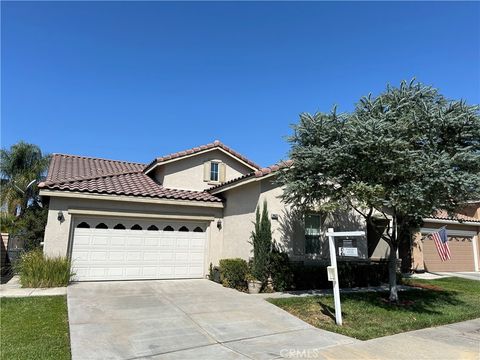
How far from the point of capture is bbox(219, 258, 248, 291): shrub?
1214cm

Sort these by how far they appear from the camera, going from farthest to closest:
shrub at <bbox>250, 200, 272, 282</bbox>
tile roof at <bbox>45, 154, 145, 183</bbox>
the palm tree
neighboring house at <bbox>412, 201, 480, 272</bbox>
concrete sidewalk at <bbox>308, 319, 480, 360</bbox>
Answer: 1. the palm tree
2. neighboring house at <bbox>412, 201, 480, 272</bbox>
3. tile roof at <bbox>45, 154, 145, 183</bbox>
4. shrub at <bbox>250, 200, 272, 282</bbox>
5. concrete sidewalk at <bbox>308, 319, 480, 360</bbox>

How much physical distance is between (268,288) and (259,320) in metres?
3.47

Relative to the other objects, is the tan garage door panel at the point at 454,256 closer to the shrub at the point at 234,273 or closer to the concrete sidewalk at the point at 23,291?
the shrub at the point at 234,273

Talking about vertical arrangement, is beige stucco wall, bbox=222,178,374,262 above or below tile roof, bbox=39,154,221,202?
below

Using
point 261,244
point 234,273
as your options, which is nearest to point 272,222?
point 261,244

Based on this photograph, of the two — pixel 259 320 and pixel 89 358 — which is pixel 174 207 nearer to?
pixel 259 320

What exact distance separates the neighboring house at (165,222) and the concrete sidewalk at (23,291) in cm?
141

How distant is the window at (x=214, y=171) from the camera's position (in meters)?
17.0

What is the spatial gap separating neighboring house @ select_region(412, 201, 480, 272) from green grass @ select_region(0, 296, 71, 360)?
17055 millimetres

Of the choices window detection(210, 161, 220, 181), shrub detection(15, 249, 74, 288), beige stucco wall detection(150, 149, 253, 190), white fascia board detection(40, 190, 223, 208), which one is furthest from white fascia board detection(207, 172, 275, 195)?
shrub detection(15, 249, 74, 288)

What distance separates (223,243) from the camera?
15.0m

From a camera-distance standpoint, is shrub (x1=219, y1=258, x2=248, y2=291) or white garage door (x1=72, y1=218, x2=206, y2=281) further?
white garage door (x1=72, y1=218, x2=206, y2=281)

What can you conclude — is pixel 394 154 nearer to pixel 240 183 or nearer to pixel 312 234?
pixel 312 234

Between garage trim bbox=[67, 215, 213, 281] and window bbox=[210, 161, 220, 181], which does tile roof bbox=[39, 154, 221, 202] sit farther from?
window bbox=[210, 161, 220, 181]
